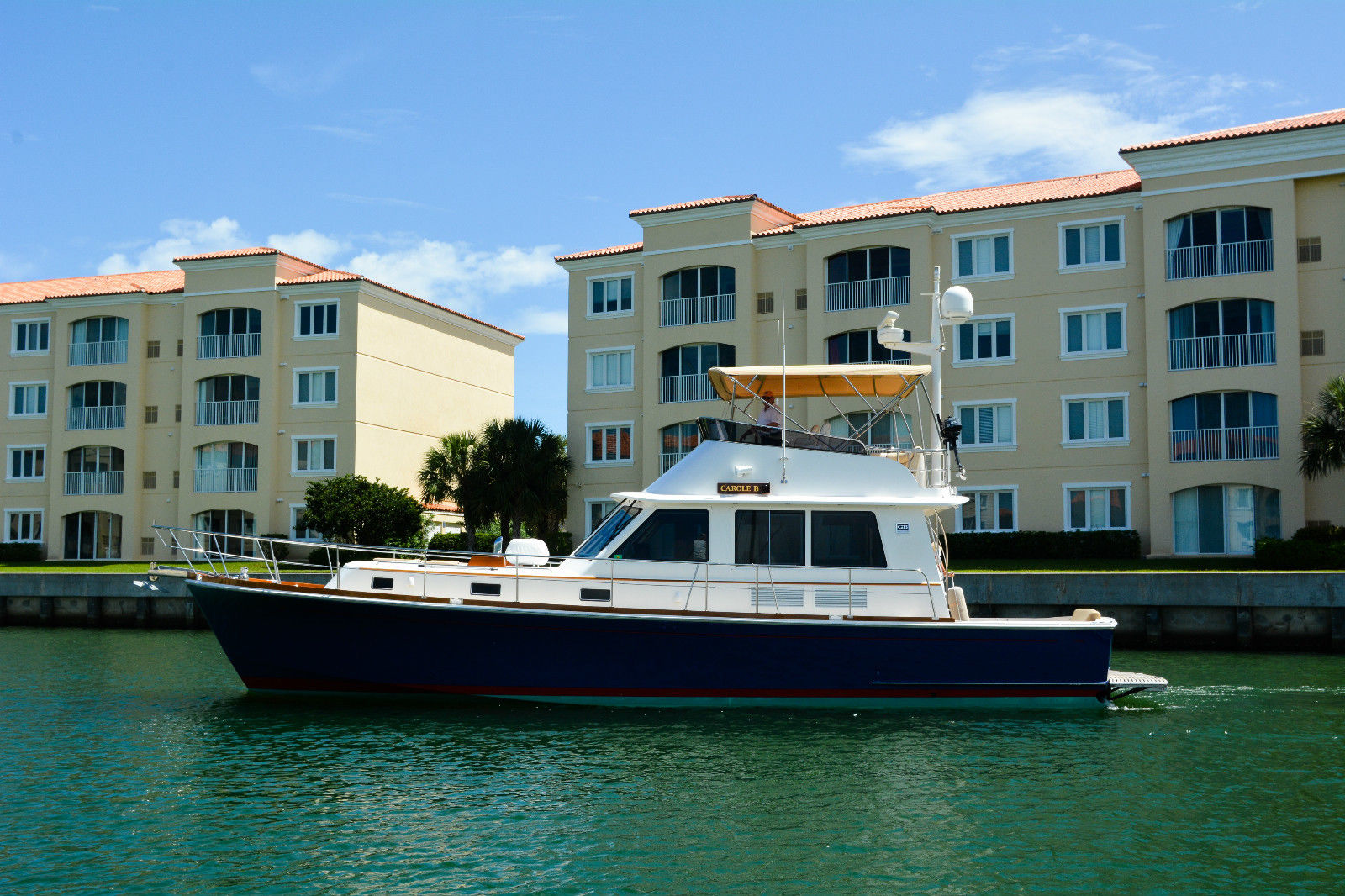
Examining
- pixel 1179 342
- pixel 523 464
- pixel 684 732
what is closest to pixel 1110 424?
pixel 1179 342

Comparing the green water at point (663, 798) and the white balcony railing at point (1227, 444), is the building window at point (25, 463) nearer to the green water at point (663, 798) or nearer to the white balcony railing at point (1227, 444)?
the green water at point (663, 798)

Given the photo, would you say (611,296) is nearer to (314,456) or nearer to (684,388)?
(684,388)

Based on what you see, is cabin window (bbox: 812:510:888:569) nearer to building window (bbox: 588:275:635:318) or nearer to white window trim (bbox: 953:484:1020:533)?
white window trim (bbox: 953:484:1020:533)

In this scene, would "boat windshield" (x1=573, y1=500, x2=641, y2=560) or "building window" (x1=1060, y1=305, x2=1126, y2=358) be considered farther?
"building window" (x1=1060, y1=305, x2=1126, y2=358)

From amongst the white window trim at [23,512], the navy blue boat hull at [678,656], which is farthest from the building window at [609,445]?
the navy blue boat hull at [678,656]

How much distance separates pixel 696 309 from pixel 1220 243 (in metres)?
15.7

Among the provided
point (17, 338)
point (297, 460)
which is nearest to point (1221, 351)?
point (297, 460)

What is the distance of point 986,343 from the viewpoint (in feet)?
121

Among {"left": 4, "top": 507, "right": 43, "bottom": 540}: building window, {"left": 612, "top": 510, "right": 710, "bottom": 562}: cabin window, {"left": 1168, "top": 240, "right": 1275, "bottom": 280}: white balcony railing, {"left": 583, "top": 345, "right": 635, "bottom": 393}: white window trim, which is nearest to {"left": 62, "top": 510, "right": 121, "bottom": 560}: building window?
{"left": 4, "top": 507, "right": 43, "bottom": 540}: building window

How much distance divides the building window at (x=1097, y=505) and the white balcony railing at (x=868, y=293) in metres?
7.52

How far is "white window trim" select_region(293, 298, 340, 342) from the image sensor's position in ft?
146

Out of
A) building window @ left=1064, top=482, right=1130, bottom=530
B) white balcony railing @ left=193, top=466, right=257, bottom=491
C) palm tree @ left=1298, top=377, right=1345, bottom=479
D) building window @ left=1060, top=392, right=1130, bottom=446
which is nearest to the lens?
palm tree @ left=1298, top=377, right=1345, bottom=479

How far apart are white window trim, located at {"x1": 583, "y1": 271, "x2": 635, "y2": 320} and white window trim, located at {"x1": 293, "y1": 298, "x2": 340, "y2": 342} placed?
9.14 m

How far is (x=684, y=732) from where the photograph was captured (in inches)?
561
